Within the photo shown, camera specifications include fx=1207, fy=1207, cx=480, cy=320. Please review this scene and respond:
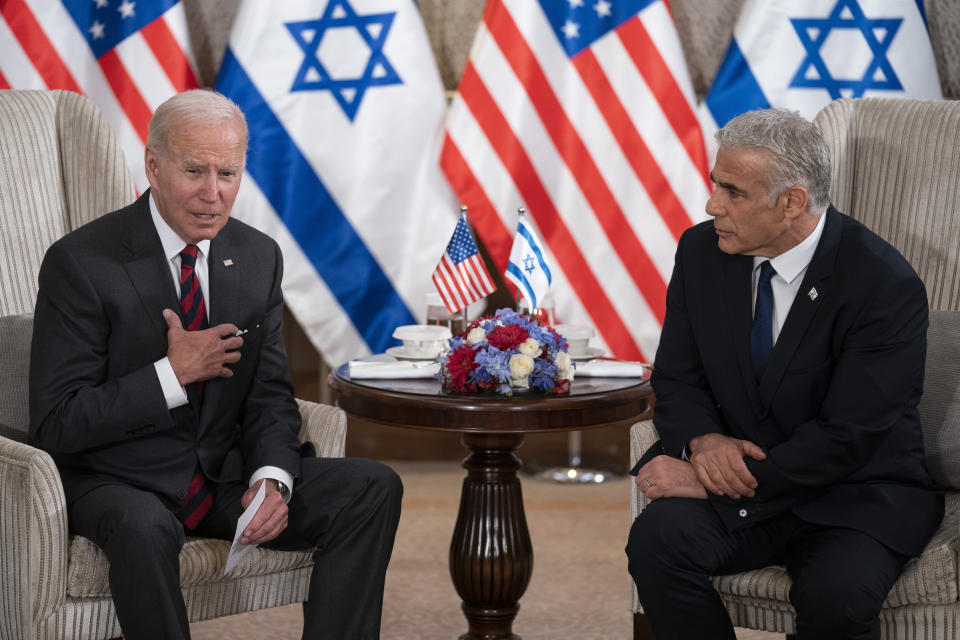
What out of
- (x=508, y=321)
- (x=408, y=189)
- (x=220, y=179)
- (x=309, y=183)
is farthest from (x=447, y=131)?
(x=220, y=179)

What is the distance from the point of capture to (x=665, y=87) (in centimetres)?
428

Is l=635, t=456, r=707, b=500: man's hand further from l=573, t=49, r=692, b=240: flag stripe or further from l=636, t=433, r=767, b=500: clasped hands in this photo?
l=573, t=49, r=692, b=240: flag stripe

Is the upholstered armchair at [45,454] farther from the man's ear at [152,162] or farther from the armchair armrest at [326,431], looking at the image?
the man's ear at [152,162]

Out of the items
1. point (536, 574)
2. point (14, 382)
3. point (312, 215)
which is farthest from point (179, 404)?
point (312, 215)

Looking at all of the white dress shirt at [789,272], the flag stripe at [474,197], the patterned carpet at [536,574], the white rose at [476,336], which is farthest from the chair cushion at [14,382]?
the flag stripe at [474,197]

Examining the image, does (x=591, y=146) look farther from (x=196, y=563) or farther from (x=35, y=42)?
(x=196, y=563)

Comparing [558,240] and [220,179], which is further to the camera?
[558,240]

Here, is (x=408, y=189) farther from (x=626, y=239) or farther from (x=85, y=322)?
(x=85, y=322)

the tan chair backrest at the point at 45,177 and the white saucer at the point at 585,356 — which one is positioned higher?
the tan chair backrest at the point at 45,177

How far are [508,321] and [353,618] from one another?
2.69ft

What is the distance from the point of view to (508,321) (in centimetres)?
296

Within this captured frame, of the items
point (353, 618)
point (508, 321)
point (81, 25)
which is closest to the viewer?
point (353, 618)

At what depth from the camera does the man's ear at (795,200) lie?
258 cm

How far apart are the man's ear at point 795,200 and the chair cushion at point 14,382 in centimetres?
174
